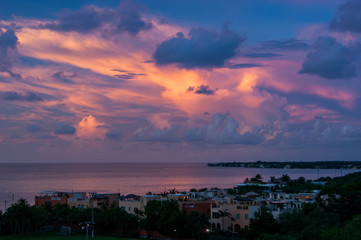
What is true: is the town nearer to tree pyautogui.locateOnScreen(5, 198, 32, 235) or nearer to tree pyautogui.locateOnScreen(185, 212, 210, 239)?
tree pyautogui.locateOnScreen(185, 212, 210, 239)

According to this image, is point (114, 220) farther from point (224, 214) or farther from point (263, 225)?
point (263, 225)

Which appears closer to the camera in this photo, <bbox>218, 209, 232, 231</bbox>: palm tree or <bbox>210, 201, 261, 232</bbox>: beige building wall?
<bbox>210, 201, 261, 232</bbox>: beige building wall

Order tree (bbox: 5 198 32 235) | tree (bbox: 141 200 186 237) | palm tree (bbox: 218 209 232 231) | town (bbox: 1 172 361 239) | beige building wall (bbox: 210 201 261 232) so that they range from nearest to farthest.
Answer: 1. town (bbox: 1 172 361 239)
2. tree (bbox: 141 200 186 237)
3. beige building wall (bbox: 210 201 261 232)
4. palm tree (bbox: 218 209 232 231)
5. tree (bbox: 5 198 32 235)

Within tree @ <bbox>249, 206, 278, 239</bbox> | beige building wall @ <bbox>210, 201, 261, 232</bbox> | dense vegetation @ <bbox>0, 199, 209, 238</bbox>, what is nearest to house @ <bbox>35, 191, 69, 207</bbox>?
dense vegetation @ <bbox>0, 199, 209, 238</bbox>

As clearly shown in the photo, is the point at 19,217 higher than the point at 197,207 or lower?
lower

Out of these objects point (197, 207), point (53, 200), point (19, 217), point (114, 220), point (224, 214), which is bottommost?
point (114, 220)

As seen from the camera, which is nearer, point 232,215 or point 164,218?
point 164,218

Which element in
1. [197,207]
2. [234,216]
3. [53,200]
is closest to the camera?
[234,216]

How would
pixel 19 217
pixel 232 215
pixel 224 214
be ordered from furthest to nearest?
pixel 19 217 < pixel 232 215 < pixel 224 214

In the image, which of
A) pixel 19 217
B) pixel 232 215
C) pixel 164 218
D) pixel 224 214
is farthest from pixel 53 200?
pixel 232 215

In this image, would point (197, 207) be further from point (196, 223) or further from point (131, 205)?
point (131, 205)

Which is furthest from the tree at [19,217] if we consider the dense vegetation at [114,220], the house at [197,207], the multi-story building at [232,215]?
the multi-story building at [232,215]

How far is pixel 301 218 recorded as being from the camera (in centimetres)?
4578

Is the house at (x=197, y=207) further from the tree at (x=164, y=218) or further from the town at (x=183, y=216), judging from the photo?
the tree at (x=164, y=218)
